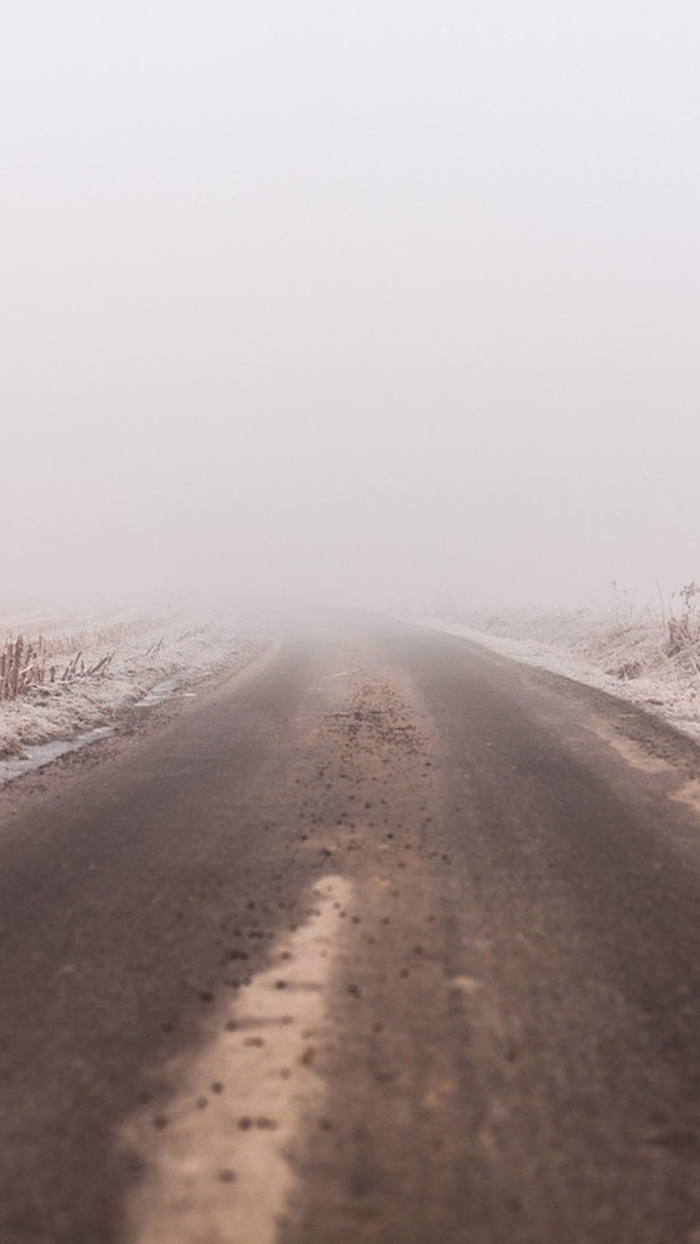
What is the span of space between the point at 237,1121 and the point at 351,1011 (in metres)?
0.67

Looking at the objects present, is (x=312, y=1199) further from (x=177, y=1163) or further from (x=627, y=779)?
(x=627, y=779)

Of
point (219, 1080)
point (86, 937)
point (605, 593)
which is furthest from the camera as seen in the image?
point (605, 593)

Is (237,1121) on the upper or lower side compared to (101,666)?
lower

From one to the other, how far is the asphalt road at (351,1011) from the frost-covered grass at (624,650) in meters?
4.58

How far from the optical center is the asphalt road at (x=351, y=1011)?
1.94 metres

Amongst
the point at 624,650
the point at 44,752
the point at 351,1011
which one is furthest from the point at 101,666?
the point at 624,650

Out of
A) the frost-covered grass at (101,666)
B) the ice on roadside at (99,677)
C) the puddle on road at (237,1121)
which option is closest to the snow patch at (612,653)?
the puddle on road at (237,1121)

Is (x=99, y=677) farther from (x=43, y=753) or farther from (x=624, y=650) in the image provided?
(x=624, y=650)

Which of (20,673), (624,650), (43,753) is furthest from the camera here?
(624,650)

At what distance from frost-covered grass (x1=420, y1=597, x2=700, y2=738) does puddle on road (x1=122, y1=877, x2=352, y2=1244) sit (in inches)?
260

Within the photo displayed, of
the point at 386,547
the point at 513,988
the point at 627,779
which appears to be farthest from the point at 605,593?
the point at 386,547

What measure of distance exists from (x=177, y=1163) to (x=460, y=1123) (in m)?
0.84

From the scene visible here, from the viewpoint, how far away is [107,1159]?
2.08 m

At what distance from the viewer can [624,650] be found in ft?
52.4
